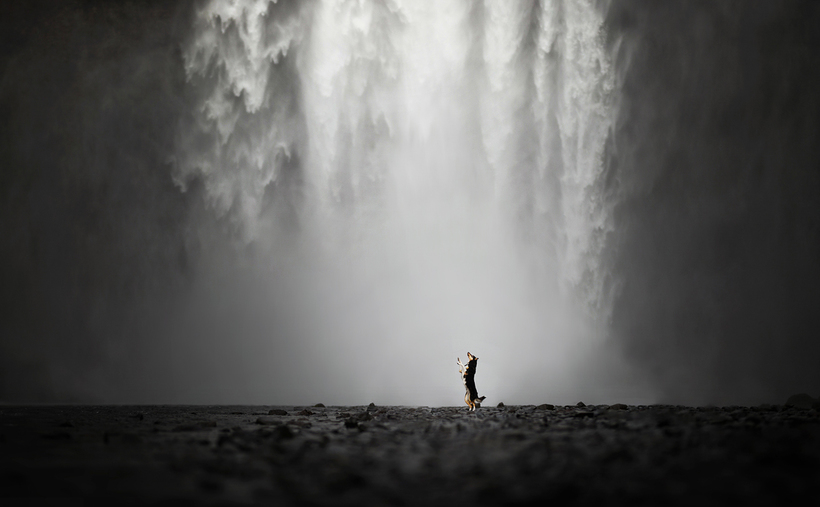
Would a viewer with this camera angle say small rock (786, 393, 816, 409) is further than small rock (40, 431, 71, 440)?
Yes

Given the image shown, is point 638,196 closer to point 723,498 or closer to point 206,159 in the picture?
point 206,159

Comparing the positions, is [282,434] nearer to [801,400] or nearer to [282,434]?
[282,434]

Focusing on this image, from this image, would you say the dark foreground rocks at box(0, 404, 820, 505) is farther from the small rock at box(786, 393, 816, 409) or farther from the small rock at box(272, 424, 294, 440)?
the small rock at box(786, 393, 816, 409)

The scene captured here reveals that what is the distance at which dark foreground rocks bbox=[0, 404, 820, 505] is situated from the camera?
5.89 meters

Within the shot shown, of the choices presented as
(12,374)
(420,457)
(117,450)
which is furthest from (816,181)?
(12,374)

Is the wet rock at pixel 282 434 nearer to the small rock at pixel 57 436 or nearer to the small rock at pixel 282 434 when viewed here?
the small rock at pixel 282 434

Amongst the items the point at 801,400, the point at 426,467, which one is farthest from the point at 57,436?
the point at 801,400

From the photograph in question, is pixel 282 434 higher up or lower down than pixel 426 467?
higher up

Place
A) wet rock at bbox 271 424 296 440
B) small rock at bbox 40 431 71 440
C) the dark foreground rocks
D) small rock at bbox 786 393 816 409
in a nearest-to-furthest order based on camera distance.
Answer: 1. the dark foreground rocks
2. wet rock at bbox 271 424 296 440
3. small rock at bbox 40 431 71 440
4. small rock at bbox 786 393 816 409

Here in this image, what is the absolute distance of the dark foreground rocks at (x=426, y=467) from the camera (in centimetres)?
589

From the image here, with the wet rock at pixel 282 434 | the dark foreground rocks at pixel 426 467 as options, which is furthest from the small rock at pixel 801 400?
the wet rock at pixel 282 434

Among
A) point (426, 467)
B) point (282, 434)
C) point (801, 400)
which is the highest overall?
point (801, 400)

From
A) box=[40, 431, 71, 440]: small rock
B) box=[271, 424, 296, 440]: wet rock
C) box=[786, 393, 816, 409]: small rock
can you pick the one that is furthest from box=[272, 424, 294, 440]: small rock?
box=[786, 393, 816, 409]: small rock

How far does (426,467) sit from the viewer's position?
306 inches
